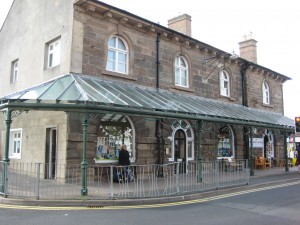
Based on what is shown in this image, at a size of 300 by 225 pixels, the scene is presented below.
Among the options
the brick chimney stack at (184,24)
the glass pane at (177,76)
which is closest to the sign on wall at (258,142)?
the glass pane at (177,76)

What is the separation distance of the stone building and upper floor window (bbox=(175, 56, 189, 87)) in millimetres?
58

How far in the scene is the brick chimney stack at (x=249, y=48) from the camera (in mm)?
25344

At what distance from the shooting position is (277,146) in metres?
24.7

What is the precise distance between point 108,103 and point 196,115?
4.59 metres

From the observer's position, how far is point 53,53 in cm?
A: 1483

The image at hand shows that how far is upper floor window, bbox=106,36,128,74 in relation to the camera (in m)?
14.7

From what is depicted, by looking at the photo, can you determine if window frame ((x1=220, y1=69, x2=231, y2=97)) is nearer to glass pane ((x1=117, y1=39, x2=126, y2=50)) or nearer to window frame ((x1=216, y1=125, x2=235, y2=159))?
window frame ((x1=216, y1=125, x2=235, y2=159))

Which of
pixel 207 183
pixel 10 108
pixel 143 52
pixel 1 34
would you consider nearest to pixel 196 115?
pixel 207 183

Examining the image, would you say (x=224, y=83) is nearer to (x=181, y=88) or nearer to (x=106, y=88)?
(x=181, y=88)

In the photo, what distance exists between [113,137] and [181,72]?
6.12 m

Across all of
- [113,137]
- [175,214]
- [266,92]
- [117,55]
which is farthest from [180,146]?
[266,92]

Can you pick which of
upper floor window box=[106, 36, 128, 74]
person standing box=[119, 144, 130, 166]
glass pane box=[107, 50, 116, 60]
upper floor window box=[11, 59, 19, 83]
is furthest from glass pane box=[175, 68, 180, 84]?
upper floor window box=[11, 59, 19, 83]

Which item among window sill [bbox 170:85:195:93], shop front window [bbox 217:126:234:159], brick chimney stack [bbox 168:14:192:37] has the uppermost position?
brick chimney stack [bbox 168:14:192:37]

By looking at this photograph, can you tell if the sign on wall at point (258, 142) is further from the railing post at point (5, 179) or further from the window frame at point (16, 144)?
the railing post at point (5, 179)
